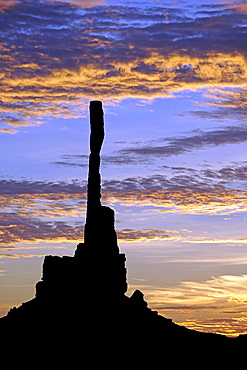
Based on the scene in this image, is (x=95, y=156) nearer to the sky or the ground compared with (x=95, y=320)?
nearer to the sky

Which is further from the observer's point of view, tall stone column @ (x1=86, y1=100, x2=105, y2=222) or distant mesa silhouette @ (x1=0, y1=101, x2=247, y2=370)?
tall stone column @ (x1=86, y1=100, x2=105, y2=222)

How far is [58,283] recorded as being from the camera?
77812 mm

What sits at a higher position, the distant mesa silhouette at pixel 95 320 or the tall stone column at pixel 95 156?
the tall stone column at pixel 95 156

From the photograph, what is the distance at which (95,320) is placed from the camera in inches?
2995

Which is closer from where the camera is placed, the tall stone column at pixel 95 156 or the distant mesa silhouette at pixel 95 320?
the distant mesa silhouette at pixel 95 320

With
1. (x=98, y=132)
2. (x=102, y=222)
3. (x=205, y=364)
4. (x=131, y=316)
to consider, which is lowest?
(x=205, y=364)

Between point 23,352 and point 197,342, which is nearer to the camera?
point 23,352

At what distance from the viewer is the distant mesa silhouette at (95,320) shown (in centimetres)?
7344

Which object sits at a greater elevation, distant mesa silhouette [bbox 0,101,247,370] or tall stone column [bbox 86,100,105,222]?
tall stone column [bbox 86,100,105,222]

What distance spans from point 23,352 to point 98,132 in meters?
23.5

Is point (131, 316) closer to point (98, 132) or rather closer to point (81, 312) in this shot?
point (81, 312)

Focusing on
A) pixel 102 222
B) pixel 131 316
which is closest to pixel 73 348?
pixel 131 316

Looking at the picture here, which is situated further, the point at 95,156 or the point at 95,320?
the point at 95,156

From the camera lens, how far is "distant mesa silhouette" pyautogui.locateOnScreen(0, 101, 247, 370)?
73.4m
